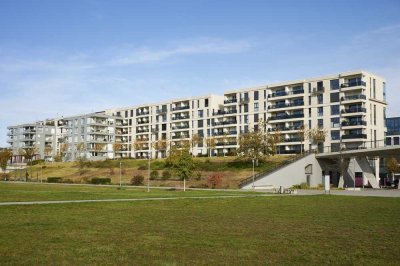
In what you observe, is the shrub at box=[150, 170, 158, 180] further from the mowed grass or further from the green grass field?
the green grass field

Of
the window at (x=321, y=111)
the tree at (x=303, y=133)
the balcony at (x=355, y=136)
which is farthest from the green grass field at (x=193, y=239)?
the window at (x=321, y=111)

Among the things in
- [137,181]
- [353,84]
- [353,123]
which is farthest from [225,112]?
[137,181]

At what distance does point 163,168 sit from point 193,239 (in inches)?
2989

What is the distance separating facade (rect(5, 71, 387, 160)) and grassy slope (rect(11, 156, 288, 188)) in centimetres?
1372

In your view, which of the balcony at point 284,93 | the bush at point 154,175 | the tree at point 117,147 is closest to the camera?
the bush at point 154,175

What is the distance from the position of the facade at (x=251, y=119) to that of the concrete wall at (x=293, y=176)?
962cm

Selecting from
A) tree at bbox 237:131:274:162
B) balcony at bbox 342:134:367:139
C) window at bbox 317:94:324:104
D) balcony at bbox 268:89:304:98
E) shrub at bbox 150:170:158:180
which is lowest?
shrub at bbox 150:170:158:180

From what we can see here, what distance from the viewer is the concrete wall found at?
6995 centimetres

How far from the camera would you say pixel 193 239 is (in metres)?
15.7

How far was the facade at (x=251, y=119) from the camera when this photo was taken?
9262cm

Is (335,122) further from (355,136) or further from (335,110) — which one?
(355,136)

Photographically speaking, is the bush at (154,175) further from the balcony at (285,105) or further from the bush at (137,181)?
the balcony at (285,105)

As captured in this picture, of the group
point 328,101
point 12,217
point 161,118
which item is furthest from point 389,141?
point 12,217

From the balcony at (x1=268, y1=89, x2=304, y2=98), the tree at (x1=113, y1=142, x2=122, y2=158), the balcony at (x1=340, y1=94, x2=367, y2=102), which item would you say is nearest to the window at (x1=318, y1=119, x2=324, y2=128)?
the balcony at (x1=340, y1=94, x2=367, y2=102)
